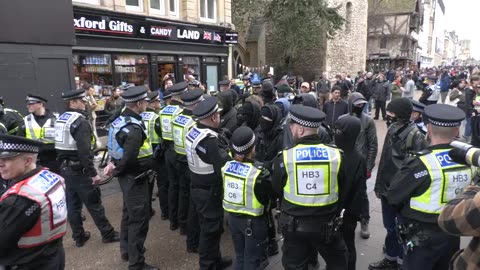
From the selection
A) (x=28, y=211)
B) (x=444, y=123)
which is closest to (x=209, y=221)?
(x=28, y=211)

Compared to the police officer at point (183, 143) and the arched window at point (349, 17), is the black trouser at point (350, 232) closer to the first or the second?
the police officer at point (183, 143)

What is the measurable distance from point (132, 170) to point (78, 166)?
1002 mm

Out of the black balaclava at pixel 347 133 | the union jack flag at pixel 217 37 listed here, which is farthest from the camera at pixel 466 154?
the union jack flag at pixel 217 37

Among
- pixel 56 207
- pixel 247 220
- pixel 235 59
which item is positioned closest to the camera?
pixel 56 207

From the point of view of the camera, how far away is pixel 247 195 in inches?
128

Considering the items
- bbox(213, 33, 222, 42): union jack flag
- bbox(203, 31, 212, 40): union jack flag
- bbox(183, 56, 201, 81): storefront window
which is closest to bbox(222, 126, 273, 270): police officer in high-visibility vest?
bbox(183, 56, 201, 81): storefront window

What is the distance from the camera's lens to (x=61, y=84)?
8836 mm

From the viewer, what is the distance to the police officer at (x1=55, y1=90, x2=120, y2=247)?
14.6 ft

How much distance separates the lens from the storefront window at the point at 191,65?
46.1 ft

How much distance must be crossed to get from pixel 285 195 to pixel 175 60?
11690 mm

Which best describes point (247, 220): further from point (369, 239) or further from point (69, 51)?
point (69, 51)

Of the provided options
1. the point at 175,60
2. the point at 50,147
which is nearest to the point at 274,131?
the point at 50,147

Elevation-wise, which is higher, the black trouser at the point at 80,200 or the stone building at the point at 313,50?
the stone building at the point at 313,50

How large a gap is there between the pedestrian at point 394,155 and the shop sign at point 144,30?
912 centimetres
